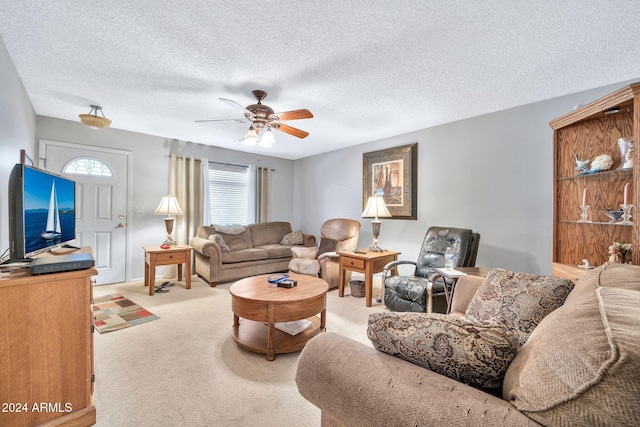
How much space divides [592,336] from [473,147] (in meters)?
3.37

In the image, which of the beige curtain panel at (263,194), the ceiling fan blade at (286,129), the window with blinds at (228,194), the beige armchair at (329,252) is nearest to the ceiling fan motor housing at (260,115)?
the ceiling fan blade at (286,129)

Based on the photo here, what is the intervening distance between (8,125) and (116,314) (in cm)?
201

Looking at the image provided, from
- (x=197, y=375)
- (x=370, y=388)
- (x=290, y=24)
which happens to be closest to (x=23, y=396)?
(x=197, y=375)

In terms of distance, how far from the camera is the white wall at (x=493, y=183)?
2.91 metres

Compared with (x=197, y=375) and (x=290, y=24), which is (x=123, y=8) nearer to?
(x=290, y=24)

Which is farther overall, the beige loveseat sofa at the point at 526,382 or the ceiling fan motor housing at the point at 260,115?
the ceiling fan motor housing at the point at 260,115

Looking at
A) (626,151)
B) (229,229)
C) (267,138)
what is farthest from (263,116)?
(626,151)

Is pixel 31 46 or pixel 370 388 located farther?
pixel 31 46

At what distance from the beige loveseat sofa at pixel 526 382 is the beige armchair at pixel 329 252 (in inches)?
118

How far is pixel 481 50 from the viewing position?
79.7 inches

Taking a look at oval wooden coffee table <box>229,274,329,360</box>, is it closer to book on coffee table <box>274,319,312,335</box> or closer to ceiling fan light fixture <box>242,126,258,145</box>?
book on coffee table <box>274,319,312,335</box>

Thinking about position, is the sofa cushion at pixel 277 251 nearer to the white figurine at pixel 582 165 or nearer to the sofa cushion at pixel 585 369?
the white figurine at pixel 582 165

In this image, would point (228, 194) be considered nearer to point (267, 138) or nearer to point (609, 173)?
point (267, 138)

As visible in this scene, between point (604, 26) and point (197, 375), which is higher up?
point (604, 26)
